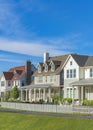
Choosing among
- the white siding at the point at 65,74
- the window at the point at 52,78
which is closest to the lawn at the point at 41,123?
the white siding at the point at 65,74

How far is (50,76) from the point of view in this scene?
79750mm

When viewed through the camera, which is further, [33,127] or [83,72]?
[83,72]

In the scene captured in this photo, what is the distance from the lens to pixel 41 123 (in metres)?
36.6

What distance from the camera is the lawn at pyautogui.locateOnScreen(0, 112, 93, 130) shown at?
1313 inches

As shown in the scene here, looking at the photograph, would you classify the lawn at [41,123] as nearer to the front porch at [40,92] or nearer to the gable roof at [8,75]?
the front porch at [40,92]

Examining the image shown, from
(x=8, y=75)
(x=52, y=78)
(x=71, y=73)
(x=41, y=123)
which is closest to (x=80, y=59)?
(x=71, y=73)

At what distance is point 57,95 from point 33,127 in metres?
39.4

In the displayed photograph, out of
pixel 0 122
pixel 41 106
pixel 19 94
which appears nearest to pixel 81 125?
pixel 0 122

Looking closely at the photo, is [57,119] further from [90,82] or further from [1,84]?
[1,84]

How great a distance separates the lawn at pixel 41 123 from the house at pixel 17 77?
49.6m

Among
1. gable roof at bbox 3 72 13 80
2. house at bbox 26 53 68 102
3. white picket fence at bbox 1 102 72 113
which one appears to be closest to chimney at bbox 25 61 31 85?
gable roof at bbox 3 72 13 80

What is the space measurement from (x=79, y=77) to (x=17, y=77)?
31.3 metres

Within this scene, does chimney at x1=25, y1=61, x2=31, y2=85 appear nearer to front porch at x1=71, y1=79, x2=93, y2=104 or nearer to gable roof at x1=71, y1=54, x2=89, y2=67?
gable roof at x1=71, y1=54, x2=89, y2=67

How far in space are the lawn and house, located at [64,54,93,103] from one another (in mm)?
22881
